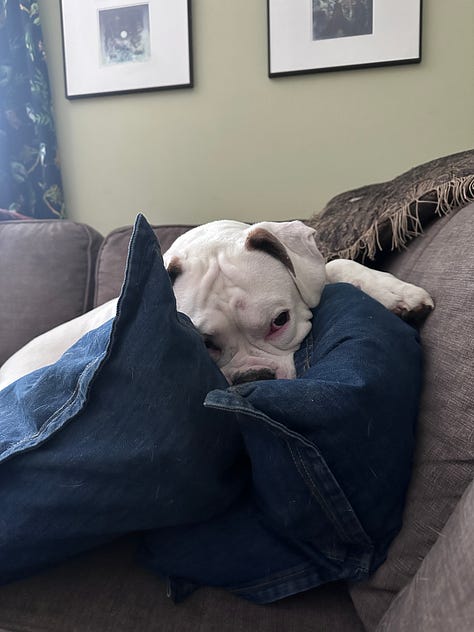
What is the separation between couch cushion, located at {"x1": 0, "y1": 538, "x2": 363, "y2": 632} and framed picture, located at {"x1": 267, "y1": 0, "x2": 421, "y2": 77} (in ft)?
6.44

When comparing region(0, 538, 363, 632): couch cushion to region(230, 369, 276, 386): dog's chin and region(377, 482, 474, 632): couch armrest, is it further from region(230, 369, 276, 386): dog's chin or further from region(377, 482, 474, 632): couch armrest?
region(230, 369, 276, 386): dog's chin

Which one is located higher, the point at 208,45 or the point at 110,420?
the point at 208,45

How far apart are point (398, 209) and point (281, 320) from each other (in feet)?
1.37

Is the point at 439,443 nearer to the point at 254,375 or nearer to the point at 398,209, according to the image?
the point at 254,375

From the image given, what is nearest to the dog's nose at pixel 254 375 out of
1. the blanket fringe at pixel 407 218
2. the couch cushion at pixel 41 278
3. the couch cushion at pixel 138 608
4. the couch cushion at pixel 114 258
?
the couch cushion at pixel 138 608

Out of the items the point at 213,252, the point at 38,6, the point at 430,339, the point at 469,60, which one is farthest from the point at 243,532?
the point at 38,6

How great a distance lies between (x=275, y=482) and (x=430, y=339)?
37 cm

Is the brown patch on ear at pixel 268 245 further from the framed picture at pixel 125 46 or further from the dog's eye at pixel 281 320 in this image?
the framed picture at pixel 125 46

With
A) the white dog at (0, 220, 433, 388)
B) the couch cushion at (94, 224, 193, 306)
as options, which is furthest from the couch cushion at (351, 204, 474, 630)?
the couch cushion at (94, 224, 193, 306)

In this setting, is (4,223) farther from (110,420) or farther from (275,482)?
(275,482)

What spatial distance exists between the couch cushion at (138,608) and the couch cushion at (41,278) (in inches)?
43.7

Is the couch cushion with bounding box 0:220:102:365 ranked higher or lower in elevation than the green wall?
lower

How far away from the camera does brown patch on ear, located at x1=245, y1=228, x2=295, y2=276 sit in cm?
101

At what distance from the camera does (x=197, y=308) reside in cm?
100
